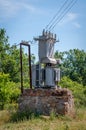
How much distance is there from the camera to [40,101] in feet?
51.3

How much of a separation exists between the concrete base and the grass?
502 millimetres

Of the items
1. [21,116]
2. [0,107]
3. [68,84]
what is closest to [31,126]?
[21,116]

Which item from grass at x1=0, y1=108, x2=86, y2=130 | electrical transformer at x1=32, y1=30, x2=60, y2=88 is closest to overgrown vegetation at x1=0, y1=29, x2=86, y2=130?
grass at x1=0, y1=108, x2=86, y2=130

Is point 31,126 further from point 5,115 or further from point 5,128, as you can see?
point 5,115

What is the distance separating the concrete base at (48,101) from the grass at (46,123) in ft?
1.65

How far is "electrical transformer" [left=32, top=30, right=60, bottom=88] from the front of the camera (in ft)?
53.2

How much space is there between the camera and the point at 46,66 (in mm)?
16469

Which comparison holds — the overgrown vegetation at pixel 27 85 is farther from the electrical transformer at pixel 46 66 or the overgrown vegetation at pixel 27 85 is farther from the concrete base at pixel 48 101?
the electrical transformer at pixel 46 66

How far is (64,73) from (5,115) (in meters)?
44.2

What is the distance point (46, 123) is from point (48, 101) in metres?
1.82

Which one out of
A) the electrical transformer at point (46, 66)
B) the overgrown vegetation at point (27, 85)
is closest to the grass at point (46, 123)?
the overgrown vegetation at point (27, 85)

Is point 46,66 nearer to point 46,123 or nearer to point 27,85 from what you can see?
point 46,123

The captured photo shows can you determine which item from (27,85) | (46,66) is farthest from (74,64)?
(46,66)

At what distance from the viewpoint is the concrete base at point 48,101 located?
15.3 meters
